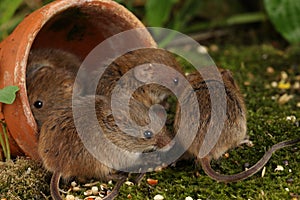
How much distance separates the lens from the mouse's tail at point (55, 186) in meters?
3.57

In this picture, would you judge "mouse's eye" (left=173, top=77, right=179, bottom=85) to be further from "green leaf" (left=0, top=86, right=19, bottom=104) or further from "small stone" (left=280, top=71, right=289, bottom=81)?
"small stone" (left=280, top=71, right=289, bottom=81)

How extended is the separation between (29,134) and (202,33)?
344cm

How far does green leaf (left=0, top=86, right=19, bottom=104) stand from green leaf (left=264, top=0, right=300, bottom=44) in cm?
269

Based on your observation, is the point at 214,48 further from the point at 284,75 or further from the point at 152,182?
the point at 152,182

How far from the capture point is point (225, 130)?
3.81 metres

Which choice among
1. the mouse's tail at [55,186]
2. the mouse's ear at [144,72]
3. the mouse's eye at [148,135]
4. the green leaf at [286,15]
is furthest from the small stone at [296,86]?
the mouse's tail at [55,186]

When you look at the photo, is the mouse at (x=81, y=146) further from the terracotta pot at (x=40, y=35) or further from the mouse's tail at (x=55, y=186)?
the terracotta pot at (x=40, y=35)

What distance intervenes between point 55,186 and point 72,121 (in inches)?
16.7

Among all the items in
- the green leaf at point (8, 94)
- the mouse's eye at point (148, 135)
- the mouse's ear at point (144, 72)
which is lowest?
the mouse's eye at point (148, 135)

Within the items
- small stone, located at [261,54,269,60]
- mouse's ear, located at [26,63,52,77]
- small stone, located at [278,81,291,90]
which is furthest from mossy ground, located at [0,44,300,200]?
small stone, located at [261,54,269,60]

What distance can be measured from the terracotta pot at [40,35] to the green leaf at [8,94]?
0.26ft

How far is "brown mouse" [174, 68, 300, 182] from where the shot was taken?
3.67 meters

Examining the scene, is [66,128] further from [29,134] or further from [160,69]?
[160,69]

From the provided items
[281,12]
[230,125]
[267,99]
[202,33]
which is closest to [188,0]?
[202,33]
